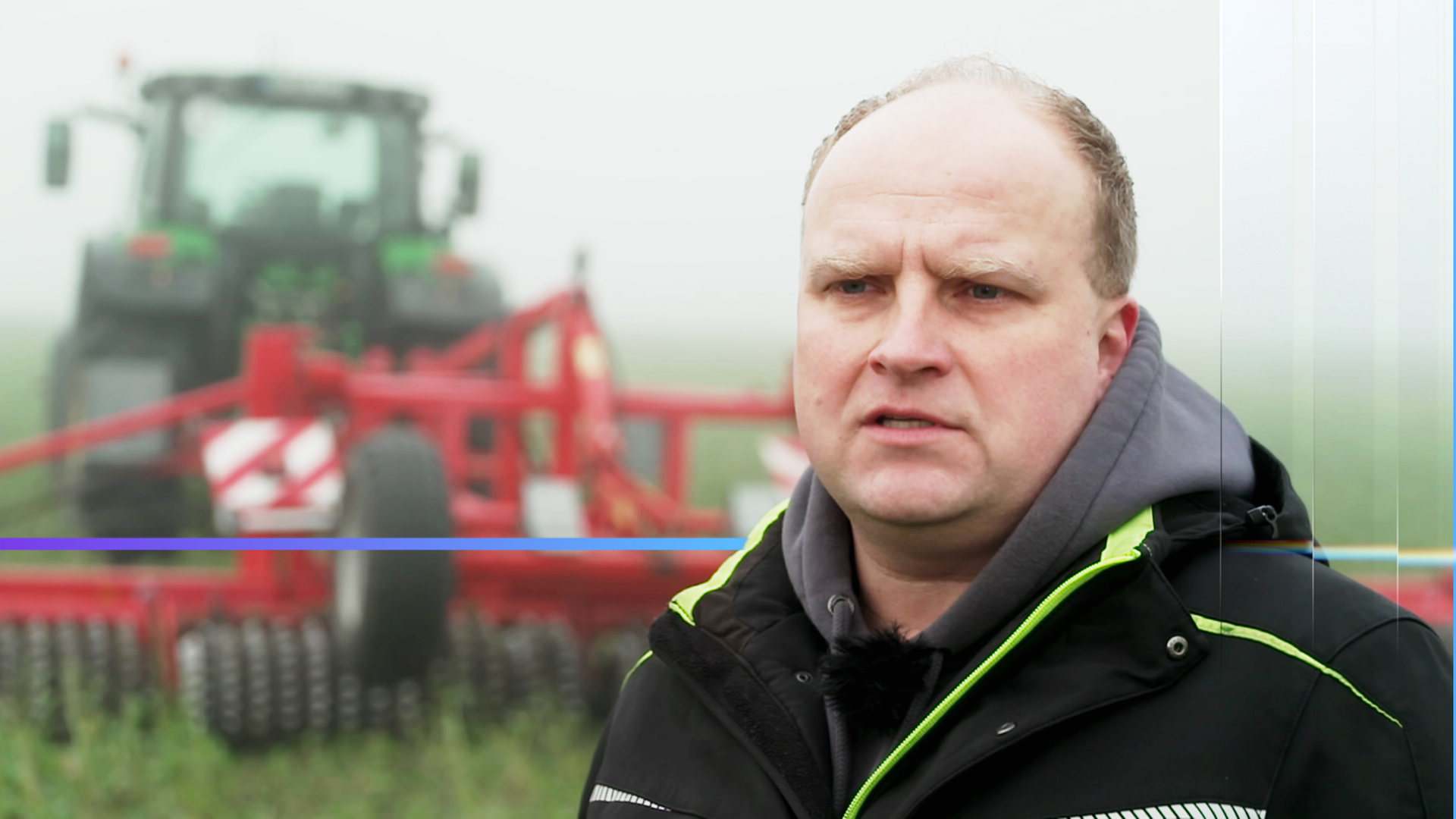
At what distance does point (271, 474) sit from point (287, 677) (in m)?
0.62

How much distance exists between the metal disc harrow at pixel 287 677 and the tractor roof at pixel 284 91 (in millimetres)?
1655

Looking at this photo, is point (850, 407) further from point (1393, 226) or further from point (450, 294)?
point (450, 294)

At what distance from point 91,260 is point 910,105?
3438 millimetres

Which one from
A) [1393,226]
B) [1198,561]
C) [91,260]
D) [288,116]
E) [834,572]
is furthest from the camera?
[288,116]

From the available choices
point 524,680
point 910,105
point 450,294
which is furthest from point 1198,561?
point 450,294

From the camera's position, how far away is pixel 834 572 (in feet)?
3.18

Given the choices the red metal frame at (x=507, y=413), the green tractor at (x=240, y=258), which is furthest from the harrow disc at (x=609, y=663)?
the green tractor at (x=240, y=258)

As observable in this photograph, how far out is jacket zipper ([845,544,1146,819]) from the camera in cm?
81

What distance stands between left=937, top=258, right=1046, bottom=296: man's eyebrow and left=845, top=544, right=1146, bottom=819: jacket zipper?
0.15 metres

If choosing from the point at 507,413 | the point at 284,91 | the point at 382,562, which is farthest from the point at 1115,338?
the point at 284,91

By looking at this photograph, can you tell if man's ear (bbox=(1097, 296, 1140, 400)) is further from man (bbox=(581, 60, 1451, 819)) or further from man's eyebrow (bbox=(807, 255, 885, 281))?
man's eyebrow (bbox=(807, 255, 885, 281))

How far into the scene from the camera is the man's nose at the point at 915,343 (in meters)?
0.84

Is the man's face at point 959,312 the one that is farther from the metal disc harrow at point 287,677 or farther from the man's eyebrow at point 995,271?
the metal disc harrow at point 287,677
